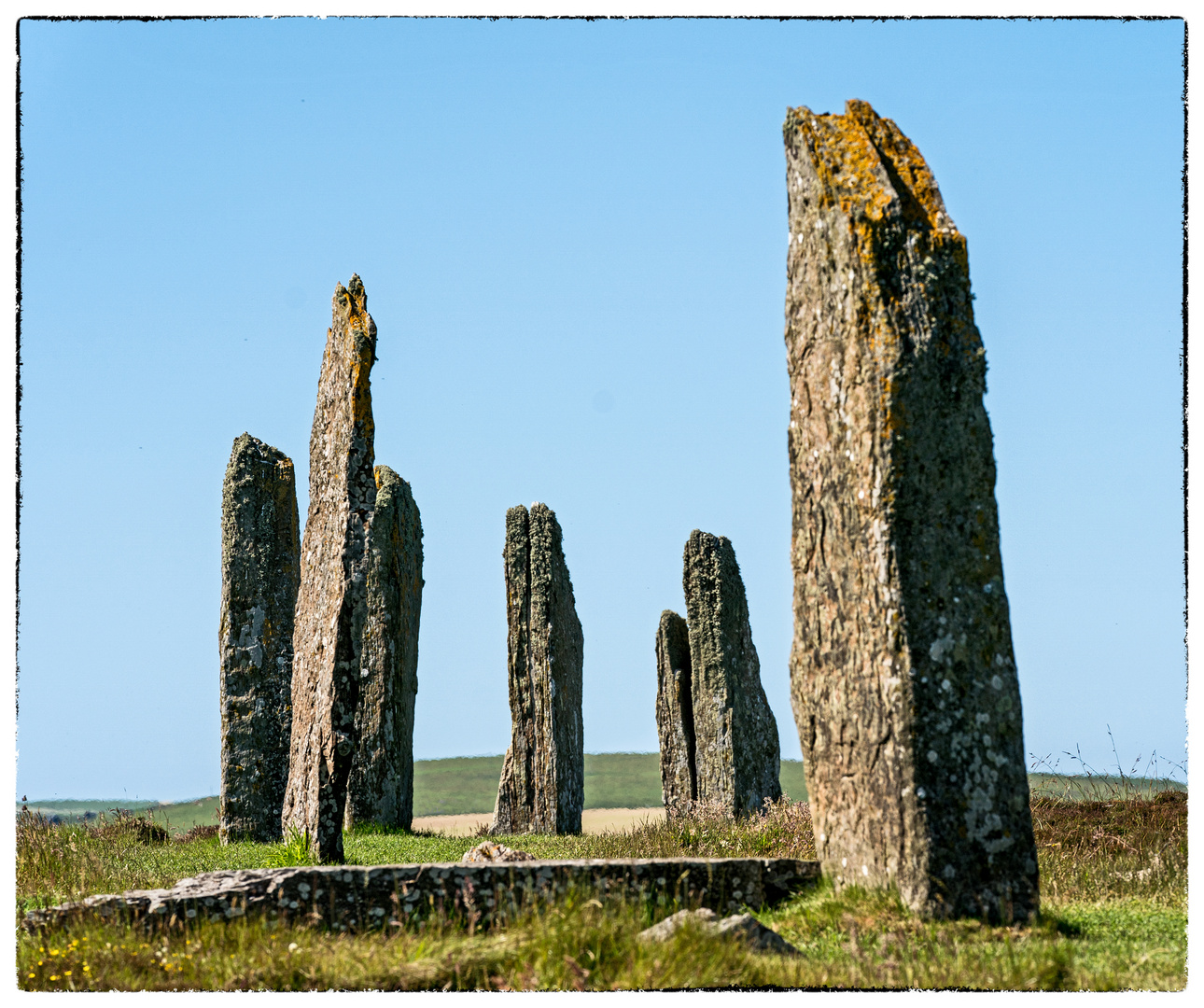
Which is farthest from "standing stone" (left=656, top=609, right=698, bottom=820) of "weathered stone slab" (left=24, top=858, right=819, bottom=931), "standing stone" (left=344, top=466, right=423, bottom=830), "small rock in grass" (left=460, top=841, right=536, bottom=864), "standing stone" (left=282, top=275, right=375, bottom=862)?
"weathered stone slab" (left=24, top=858, right=819, bottom=931)

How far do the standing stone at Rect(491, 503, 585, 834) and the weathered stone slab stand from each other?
1062 cm

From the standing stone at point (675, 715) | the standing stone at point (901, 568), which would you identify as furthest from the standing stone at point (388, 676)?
the standing stone at point (901, 568)

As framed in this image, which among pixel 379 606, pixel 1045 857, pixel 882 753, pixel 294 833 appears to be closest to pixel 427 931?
pixel 882 753

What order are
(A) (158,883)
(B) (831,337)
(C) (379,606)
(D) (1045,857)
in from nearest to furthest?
1. (B) (831,337)
2. (A) (158,883)
3. (D) (1045,857)
4. (C) (379,606)

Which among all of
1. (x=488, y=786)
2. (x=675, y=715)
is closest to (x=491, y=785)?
(x=488, y=786)

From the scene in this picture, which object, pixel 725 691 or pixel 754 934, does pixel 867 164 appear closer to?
pixel 754 934

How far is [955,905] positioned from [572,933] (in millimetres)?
2245

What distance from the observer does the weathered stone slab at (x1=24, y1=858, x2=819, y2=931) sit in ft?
23.9

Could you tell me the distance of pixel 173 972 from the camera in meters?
6.37

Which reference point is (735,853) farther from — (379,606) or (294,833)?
(379,606)

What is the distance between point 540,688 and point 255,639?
4529 millimetres

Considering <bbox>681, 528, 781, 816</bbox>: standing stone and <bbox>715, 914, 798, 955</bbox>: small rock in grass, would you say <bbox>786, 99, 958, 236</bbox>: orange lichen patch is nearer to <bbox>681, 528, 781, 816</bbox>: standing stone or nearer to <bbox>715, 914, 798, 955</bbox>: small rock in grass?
<bbox>715, 914, 798, 955</bbox>: small rock in grass

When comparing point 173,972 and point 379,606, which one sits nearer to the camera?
point 173,972

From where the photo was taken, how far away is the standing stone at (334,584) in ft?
38.1
